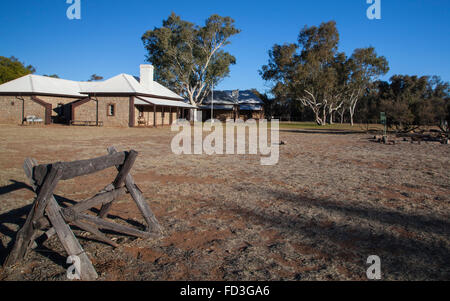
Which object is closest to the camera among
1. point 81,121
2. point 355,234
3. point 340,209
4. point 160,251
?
point 160,251

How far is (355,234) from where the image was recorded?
4.23m

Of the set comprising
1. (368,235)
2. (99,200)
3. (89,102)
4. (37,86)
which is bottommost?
(368,235)

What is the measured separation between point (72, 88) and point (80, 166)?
38.5m

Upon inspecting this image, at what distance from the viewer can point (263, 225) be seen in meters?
4.57

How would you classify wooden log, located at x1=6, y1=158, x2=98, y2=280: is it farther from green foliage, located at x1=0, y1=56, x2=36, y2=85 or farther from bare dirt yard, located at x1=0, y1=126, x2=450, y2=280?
green foliage, located at x1=0, y1=56, x2=36, y2=85

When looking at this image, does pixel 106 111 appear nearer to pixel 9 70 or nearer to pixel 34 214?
pixel 9 70

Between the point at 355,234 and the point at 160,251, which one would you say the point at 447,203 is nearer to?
the point at 355,234

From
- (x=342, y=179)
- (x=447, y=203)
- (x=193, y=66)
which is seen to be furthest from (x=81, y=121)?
(x=447, y=203)

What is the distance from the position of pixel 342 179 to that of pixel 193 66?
129ft

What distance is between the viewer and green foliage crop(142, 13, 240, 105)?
42031mm

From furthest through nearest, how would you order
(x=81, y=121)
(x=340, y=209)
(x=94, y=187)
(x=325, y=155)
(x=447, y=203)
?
(x=81, y=121), (x=325, y=155), (x=94, y=187), (x=447, y=203), (x=340, y=209)

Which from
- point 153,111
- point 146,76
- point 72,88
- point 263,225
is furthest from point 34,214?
point 72,88

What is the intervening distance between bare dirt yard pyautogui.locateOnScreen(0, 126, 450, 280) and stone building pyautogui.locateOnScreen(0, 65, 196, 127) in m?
23.0

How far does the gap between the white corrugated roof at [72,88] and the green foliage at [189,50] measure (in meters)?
8.38
